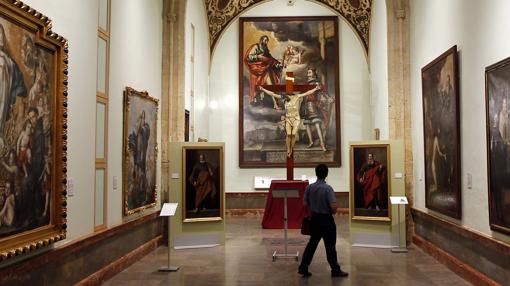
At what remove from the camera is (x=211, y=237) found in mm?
11383

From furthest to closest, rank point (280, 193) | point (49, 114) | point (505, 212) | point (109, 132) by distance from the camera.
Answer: point (280, 193) → point (109, 132) → point (505, 212) → point (49, 114)

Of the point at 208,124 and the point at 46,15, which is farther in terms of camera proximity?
the point at 208,124

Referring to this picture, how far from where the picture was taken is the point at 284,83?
18250 mm

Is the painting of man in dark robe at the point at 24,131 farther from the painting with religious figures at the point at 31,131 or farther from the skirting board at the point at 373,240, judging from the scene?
the skirting board at the point at 373,240

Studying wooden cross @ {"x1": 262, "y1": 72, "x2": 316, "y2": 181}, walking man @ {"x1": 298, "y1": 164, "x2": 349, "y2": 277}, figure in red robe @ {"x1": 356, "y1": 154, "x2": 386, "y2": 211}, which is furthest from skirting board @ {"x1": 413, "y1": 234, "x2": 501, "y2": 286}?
wooden cross @ {"x1": 262, "y1": 72, "x2": 316, "y2": 181}

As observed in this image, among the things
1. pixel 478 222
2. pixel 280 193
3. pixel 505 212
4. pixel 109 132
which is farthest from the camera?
pixel 280 193

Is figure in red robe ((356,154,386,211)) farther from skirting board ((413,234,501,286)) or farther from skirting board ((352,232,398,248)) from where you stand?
skirting board ((413,234,501,286))

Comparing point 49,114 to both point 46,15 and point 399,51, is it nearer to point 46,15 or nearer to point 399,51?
point 46,15

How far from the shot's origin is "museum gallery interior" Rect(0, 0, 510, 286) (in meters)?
5.83

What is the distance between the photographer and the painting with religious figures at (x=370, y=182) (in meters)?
11.2

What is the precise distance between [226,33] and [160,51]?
7294mm

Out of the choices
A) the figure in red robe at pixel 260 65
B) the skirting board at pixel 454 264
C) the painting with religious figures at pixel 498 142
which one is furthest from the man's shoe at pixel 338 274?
the figure in red robe at pixel 260 65

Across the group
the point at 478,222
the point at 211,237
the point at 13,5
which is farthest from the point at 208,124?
the point at 13,5

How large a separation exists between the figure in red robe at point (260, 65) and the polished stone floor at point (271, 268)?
782 cm
